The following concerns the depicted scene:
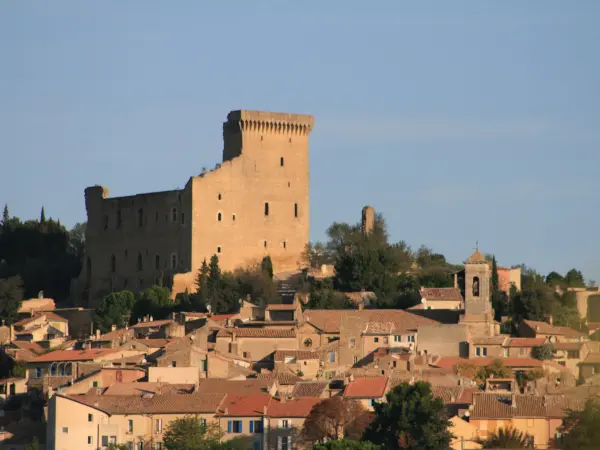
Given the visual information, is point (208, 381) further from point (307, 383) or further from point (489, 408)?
point (489, 408)

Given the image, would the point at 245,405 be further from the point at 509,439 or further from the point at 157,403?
the point at 509,439

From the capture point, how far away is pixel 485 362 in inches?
2489

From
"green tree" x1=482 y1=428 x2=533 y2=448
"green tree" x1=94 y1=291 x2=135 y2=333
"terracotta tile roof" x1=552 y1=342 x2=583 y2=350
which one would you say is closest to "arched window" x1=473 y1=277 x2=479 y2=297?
"terracotta tile roof" x1=552 y1=342 x2=583 y2=350

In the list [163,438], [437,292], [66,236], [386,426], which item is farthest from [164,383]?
[66,236]

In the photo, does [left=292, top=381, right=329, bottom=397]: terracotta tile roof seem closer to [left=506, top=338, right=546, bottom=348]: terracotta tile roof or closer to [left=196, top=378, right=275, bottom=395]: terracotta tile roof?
[left=196, top=378, right=275, bottom=395]: terracotta tile roof

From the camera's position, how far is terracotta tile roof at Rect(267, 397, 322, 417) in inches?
2117

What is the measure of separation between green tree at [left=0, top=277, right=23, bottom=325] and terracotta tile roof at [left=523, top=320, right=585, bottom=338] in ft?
65.5

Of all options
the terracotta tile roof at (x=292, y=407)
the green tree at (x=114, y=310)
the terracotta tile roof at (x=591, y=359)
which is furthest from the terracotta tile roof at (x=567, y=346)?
the green tree at (x=114, y=310)

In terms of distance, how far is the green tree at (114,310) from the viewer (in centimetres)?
7544

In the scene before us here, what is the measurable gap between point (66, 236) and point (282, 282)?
56.1 feet

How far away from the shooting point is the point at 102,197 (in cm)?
8638

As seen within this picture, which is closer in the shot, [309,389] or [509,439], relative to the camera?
[509,439]

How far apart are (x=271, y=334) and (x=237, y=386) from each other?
8.35 m

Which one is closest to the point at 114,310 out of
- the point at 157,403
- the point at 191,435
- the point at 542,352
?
the point at 542,352
